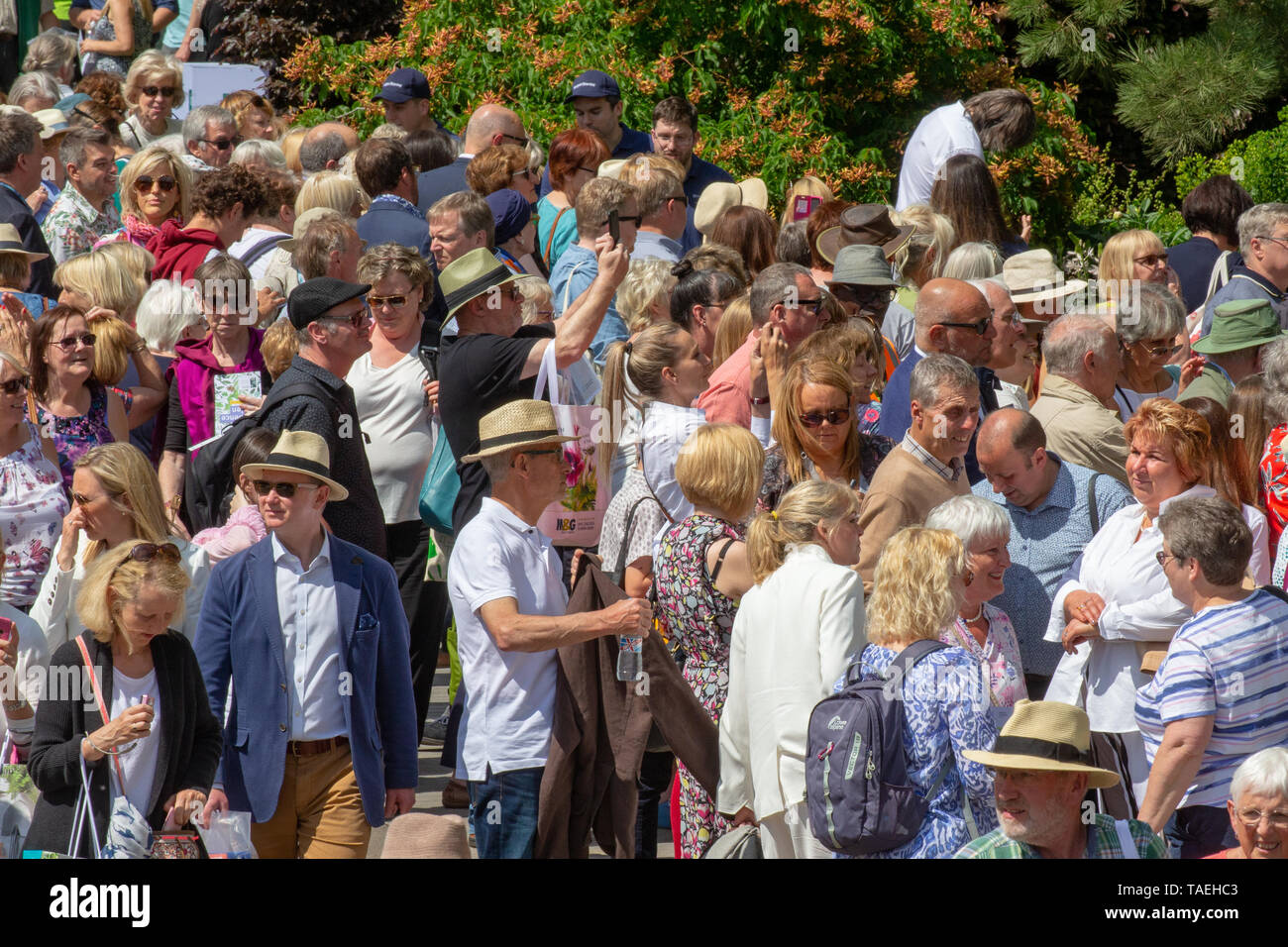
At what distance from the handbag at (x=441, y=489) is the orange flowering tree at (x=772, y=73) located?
5512 mm

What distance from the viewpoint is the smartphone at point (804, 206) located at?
898 cm

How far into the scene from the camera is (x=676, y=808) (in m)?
5.82

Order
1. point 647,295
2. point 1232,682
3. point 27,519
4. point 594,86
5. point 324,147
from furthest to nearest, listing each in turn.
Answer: point 324,147 → point 594,86 → point 647,295 → point 27,519 → point 1232,682

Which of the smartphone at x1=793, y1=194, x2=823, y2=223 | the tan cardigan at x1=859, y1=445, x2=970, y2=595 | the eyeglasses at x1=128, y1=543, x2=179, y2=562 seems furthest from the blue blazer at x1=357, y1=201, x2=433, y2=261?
the eyeglasses at x1=128, y1=543, x2=179, y2=562

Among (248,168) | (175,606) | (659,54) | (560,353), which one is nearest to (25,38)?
(659,54)

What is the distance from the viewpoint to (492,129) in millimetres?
10234

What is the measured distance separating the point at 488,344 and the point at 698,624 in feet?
5.34

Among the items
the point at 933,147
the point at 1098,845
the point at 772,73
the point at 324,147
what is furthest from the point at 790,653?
the point at 772,73

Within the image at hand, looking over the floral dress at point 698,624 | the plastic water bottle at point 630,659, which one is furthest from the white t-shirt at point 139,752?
the floral dress at point 698,624

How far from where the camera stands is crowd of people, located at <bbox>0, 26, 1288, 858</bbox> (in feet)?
16.0

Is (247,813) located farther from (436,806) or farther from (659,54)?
(659,54)

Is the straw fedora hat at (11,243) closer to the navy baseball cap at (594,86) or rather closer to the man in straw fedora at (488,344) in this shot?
the man in straw fedora at (488,344)

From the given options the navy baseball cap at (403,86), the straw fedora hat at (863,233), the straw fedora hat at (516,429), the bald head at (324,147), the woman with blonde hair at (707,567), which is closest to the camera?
the straw fedora hat at (516,429)

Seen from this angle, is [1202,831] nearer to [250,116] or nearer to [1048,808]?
[1048,808]
